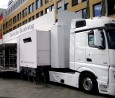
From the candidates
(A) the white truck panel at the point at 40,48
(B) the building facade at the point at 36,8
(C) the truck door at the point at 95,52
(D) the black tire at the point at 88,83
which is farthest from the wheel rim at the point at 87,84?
(B) the building facade at the point at 36,8

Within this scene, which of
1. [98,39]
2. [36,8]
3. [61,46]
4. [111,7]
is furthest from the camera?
[36,8]

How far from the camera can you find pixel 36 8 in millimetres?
57656

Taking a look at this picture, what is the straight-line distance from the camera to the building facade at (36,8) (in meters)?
35.2

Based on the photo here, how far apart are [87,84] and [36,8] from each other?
47.7m

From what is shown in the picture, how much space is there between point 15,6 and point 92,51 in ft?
225

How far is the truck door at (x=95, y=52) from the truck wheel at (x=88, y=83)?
1.92ft

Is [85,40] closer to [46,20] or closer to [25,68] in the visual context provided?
[46,20]

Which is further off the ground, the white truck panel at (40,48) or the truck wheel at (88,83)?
the white truck panel at (40,48)

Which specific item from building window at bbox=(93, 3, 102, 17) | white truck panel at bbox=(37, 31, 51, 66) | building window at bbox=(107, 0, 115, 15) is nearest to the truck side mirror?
white truck panel at bbox=(37, 31, 51, 66)

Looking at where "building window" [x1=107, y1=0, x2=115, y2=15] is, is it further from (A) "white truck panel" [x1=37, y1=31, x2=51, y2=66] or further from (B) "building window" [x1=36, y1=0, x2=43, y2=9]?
(B) "building window" [x1=36, y1=0, x2=43, y2=9]

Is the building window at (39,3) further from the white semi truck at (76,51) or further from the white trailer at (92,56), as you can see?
the white trailer at (92,56)

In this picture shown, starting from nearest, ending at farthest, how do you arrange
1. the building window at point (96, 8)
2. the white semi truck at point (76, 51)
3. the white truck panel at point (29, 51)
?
the white semi truck at point (76, 51) → the white truck panel at point (29, 51) → the building window at point (96, 8)

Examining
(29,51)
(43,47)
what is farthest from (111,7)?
(43,47)

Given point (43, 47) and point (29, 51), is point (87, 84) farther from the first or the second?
point (29, 51)
